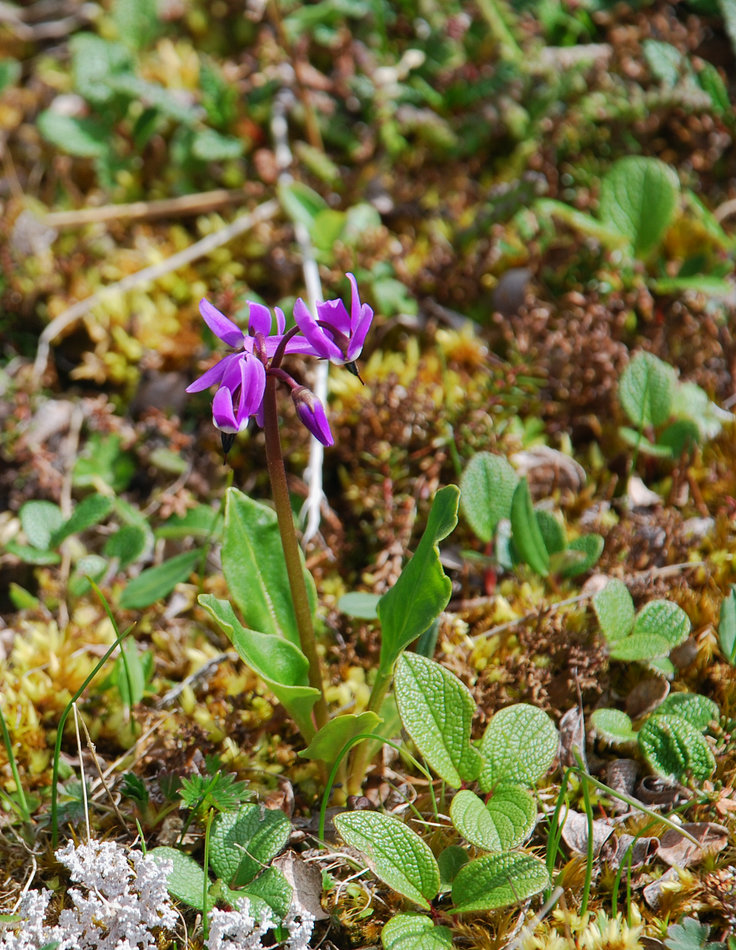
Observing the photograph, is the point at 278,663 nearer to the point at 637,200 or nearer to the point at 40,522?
the point at 40,522

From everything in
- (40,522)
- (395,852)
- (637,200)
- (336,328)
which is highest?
(336,328)

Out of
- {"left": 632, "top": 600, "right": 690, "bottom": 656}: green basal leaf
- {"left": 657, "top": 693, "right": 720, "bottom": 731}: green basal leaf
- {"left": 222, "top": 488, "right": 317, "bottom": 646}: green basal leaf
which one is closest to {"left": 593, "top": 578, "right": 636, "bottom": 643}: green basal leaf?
{"left": 632, "top": 600, "right": 690, "bottom": 656}: green basal leaf

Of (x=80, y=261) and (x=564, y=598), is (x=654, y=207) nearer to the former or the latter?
(x=564, y=598)

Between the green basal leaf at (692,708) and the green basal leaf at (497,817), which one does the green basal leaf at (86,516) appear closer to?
the green basal leaf at (497,817)

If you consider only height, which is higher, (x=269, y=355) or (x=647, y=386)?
(x=269, y=355)

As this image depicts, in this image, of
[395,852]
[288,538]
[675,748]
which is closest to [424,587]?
[288,538]
